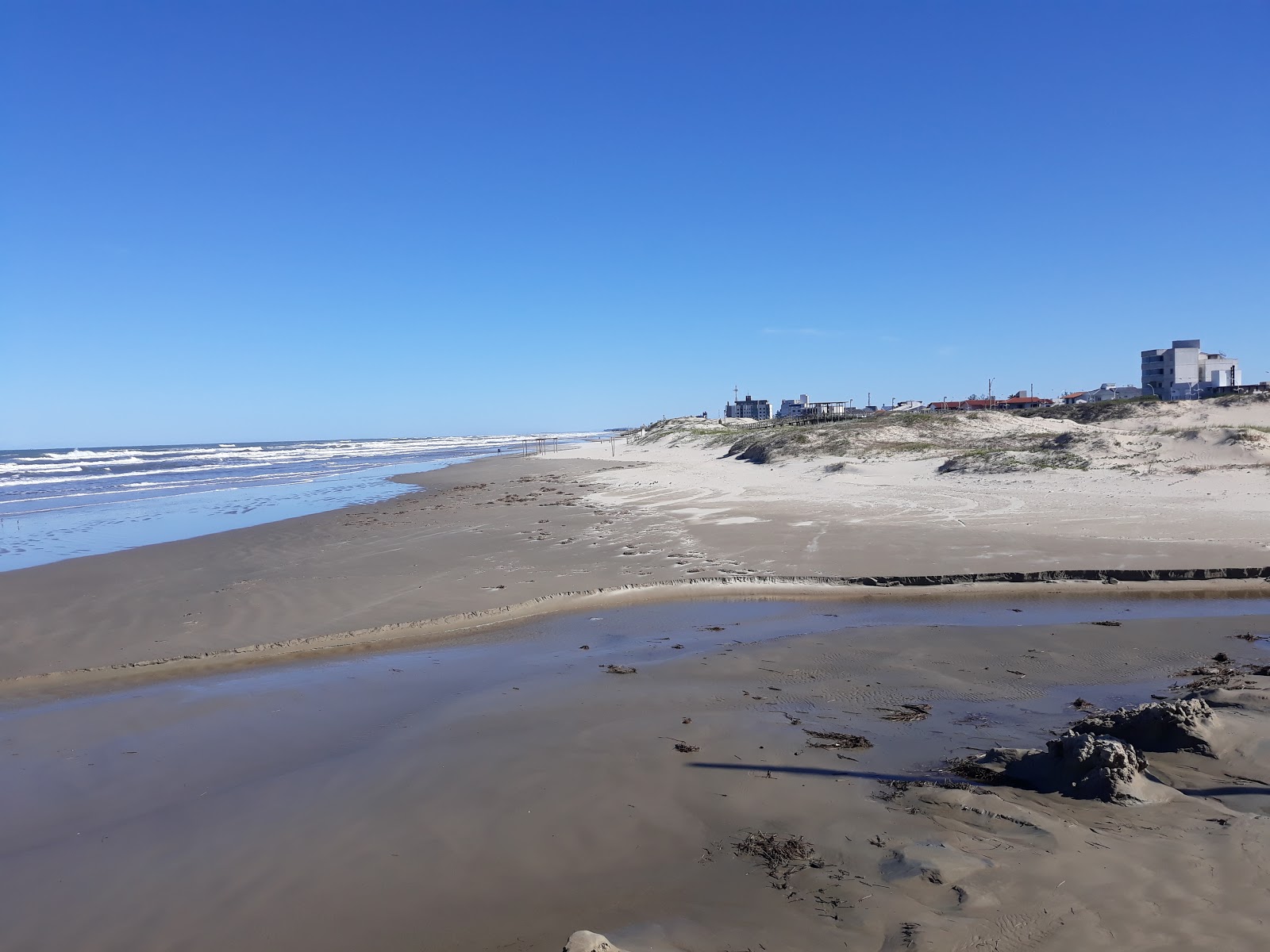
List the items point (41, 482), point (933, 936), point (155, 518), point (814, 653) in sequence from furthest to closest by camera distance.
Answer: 1. point (41, 482)
2. point (155, 518)
3. point (814, 653)
4. point (933, 936)

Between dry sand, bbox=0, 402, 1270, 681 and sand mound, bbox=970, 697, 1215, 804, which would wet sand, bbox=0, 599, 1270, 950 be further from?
dry sand, bbox=0, 402, 1270, 681

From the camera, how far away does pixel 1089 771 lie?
423cm

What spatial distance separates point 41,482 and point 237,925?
45.6 meters

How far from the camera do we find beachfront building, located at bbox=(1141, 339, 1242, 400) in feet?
247

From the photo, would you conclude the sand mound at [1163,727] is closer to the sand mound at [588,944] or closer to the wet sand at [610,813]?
the wet sand at [610,813]

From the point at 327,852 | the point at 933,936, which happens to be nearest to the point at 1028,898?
the point at 933,936

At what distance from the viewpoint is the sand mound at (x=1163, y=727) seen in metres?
4.70

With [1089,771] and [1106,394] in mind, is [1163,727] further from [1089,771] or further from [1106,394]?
[1106,394]

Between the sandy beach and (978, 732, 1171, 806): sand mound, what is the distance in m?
0.07

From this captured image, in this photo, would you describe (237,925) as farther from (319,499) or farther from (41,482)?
(41,482)

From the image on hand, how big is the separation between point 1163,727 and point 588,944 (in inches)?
170

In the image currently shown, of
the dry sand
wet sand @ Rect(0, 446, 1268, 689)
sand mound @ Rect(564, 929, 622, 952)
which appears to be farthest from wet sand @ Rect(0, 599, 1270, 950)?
the dry sand

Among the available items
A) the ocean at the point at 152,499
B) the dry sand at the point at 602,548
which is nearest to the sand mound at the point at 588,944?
the dry sand at the point at 602,548

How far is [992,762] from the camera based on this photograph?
4.73m
